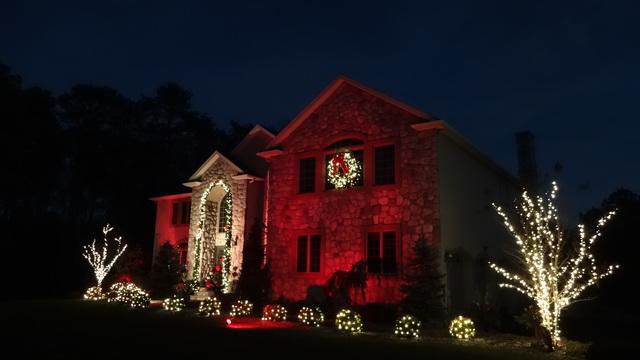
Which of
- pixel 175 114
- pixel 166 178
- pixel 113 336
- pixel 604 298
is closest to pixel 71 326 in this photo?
pixel 113 336

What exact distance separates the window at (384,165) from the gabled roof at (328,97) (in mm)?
1421

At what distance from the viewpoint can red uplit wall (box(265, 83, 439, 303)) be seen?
16531mm

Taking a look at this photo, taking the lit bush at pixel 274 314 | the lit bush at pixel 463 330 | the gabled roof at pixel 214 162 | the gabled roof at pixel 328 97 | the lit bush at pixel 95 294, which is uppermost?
the gabled roof at pixel 328 97

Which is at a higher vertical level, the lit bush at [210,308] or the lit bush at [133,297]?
the lit bush at [133,297]

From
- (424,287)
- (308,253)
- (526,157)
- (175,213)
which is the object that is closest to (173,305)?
(308,253)

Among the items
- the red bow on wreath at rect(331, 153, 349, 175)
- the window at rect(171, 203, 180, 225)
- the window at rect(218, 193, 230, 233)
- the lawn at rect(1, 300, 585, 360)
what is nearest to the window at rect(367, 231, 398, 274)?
the red bow on wreath at rect(331, 153, 349, 175)

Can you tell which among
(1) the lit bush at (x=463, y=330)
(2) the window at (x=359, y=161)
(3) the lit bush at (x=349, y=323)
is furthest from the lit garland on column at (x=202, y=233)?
(1) the lit bush at (x=463, y=330)

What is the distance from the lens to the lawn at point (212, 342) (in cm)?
984

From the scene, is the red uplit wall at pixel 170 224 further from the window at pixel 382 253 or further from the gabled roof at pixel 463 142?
the gabled roof at pixel 463 142

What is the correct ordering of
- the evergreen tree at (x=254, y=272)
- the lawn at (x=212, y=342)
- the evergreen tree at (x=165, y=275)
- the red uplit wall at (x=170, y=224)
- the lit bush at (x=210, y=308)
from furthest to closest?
the red uplit wall at (x=170, y=224) < the evergreen tree at (x=165, y=275) < the evergreen tree at (x=254, y=272) < the lit bush at (x=210, y=308) < the lawn at (x=212, y=342)

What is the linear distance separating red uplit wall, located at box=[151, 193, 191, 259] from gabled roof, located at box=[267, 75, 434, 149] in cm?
871

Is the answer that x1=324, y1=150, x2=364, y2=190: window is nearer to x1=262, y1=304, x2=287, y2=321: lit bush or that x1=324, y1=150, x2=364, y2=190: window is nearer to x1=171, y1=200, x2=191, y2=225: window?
x1=262, y1=304, x2=287, y2=321: lit bush

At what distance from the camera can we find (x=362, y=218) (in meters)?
17.5

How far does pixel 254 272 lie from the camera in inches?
743
